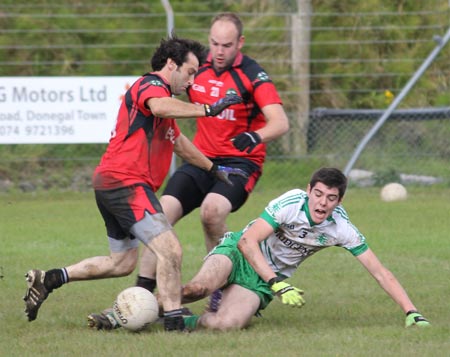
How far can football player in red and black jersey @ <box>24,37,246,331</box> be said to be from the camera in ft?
21.6

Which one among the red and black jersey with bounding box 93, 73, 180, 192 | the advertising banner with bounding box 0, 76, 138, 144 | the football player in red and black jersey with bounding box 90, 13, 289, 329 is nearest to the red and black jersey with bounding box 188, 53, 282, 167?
the football player in red and black jersey with bounding box 90, 13, 289, 329

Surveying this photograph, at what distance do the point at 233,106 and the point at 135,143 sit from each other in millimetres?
1734

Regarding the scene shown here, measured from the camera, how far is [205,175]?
8.06m

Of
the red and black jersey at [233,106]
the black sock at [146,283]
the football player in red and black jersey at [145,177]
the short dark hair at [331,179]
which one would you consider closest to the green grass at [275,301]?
the football player in red and black jersey at [145,177]

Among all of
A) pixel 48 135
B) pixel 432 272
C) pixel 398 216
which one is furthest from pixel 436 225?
pixel 48 135

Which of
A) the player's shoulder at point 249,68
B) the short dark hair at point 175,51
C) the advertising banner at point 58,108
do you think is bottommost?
the short dark hair at point 175,51

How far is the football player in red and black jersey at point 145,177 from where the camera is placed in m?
6.60

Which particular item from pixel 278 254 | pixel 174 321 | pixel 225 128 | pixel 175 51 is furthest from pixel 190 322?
pixel 225 128

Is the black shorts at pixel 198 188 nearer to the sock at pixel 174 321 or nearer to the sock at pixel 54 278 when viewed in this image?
the sock at pixel 54 278

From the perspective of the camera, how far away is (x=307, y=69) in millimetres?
16250

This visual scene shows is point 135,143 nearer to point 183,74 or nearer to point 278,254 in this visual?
point 183,74

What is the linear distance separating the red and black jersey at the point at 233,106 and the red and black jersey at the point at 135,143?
1501 mm

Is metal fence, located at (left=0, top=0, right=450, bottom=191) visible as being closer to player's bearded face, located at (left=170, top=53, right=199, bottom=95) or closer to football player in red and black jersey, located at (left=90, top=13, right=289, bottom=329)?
football player in red and black jersey, located at (left=90, top=13, right=289, bottom=329)

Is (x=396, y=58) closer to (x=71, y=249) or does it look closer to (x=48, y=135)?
(x=48, y=135)
